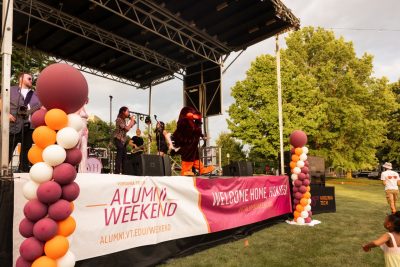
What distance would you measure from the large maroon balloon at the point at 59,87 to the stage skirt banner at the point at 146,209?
42.5 inches

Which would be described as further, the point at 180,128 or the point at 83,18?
the point at 83,18

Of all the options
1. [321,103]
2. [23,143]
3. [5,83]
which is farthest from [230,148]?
[5,83]

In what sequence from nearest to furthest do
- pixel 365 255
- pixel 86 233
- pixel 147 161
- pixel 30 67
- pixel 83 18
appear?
pixel 86 233, pixel 365 255, pixel 147 161, pixel 83 18, pixel 30 67

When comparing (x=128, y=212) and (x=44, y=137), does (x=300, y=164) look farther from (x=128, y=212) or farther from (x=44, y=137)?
(x=44, y=137)

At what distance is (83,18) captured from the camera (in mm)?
9531

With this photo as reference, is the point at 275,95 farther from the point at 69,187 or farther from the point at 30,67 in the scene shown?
the point at 69,187

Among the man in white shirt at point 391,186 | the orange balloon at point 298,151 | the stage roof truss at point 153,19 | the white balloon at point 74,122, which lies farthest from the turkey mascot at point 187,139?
the man in white shirt at point 391,186

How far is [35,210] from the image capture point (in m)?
2.44

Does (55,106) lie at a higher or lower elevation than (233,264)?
higher

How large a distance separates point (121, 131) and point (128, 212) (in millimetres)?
3265

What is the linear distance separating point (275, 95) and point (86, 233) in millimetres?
22480

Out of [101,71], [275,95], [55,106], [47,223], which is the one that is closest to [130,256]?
[47,223]

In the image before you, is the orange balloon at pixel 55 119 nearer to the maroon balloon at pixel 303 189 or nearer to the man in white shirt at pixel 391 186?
the maroon balloon at pixel 303 189

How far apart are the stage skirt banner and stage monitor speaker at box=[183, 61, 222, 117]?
22.3ft
